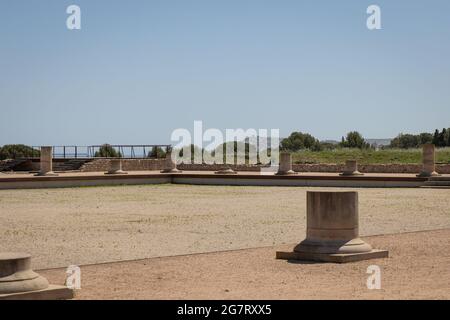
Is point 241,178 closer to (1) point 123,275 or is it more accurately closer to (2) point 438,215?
(2) point 438,215

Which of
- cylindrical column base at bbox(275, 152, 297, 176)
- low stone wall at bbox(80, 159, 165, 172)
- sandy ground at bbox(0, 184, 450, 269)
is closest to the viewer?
sandy ground at bbox(0, 184, 450, 269)

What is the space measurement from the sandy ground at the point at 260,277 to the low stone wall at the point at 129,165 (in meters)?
31.9

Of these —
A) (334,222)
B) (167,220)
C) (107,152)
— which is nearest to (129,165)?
(107,152)

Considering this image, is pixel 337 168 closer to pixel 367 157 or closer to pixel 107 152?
pixel 367 157

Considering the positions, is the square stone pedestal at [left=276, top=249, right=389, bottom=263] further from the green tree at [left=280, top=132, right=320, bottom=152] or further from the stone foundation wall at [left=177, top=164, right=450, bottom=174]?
the green tree at [left=280, top=132, right=320, bottom=152]

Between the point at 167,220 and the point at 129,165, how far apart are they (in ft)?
90.3

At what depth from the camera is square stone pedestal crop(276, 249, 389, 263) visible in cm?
1123

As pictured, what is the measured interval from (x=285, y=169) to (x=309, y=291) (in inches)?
1072

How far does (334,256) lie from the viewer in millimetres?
11258

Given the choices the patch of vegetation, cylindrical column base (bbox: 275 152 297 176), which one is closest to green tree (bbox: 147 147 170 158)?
the patch of vegetation

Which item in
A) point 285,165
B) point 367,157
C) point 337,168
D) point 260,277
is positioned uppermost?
point 367,157

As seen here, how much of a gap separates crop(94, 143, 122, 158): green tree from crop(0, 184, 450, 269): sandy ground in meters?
23.7

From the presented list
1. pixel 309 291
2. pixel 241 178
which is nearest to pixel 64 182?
pixel 241 178
